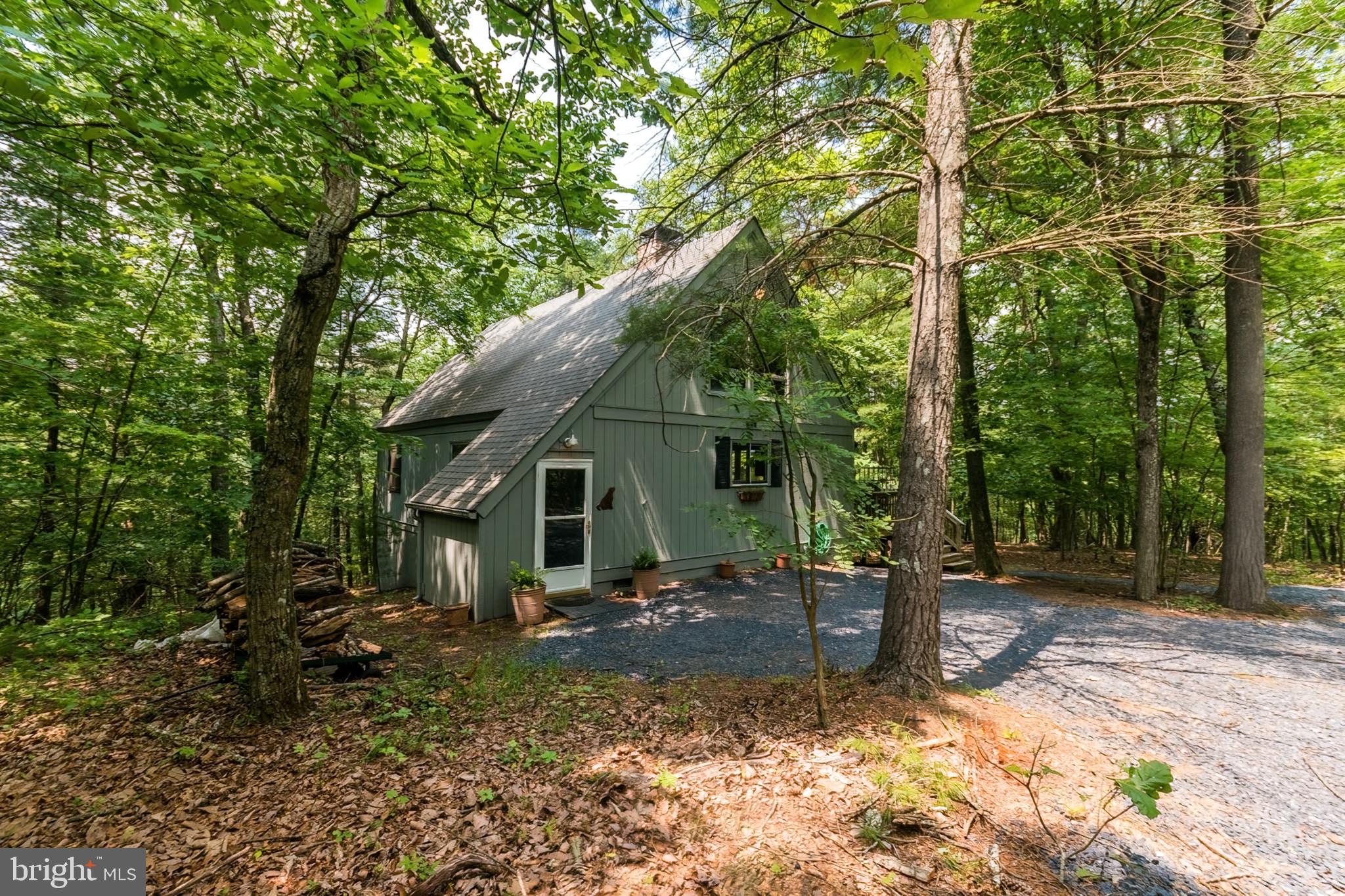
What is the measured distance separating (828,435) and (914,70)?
10.1 metres

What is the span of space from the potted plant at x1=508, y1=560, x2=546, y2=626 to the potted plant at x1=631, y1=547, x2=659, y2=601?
1585 mm

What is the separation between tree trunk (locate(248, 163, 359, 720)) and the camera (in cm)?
327

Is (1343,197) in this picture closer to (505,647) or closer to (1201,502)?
(1201,502)

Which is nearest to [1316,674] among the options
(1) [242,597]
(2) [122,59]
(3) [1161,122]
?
(3) [1161,122]

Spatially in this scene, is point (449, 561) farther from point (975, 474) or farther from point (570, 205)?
point (975, 474)

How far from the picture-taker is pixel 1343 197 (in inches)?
225

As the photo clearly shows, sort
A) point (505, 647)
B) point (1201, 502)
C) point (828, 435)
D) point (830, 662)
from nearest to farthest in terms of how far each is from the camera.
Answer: point (830, 662)
point (505, 647)
point (1201, 502)
point (828, 435)

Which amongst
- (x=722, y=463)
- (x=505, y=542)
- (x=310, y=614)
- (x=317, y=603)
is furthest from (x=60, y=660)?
(x=722, y=463)

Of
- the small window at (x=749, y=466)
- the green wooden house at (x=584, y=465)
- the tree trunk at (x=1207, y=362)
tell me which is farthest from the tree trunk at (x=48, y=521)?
the tree trunk at (x=1207, y=362)

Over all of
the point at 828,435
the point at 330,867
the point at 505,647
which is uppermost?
the point at 828,435

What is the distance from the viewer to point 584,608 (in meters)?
6.95

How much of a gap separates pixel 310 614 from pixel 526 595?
2.60 metres

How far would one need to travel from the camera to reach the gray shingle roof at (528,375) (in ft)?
22.7

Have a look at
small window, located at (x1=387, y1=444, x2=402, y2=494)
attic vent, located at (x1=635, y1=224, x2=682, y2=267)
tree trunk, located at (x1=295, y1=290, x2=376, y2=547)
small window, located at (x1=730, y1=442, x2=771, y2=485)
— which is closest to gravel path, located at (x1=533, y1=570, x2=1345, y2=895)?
small window, located at (x1=730, y1=442, x2=771, y2=485)
